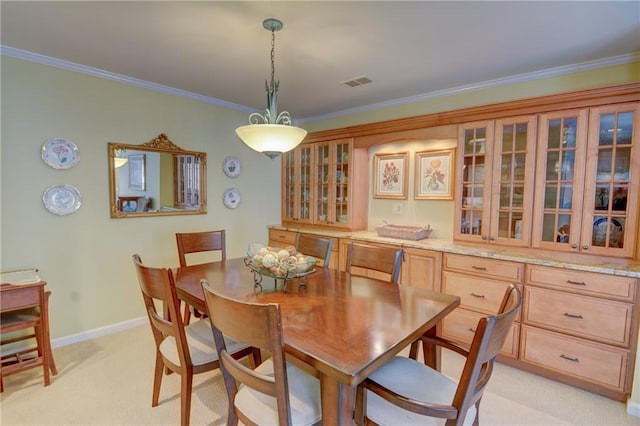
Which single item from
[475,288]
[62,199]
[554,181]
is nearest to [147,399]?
[62,199]

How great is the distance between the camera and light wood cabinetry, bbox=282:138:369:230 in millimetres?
3822

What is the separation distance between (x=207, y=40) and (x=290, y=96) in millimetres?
1319

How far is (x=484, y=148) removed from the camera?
287cm

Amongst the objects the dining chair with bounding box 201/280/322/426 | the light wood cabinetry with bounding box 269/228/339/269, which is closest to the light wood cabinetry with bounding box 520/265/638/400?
the dining chair with bounding box 201/280/322/426

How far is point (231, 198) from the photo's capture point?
3916 mm

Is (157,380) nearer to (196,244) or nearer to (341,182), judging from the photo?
(196,244)

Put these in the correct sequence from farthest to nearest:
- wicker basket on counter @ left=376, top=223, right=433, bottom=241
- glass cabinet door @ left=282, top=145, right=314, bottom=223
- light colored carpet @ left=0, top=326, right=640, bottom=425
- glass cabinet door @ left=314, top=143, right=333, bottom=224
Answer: glass cabinet door @ left=282, top=145, right=314, bottom=223 → glass cabinet door @ left=314, top=143, right=333, bottom=224 → wicker basket on counter @ left=376, top=223, right=433, bottom=241 → light colored carpet @ left=0, top=326, right=640, bottom=425

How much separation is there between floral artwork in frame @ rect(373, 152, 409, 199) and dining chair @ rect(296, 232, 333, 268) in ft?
4.51

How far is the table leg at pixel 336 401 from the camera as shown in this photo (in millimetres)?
1175

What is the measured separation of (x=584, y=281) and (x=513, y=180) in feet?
3.04

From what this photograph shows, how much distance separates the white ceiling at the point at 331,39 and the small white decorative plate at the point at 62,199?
41.5 inches

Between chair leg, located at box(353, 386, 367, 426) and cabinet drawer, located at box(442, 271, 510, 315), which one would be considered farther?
cabinet drawer, located at box(442, 271, 510, 315)

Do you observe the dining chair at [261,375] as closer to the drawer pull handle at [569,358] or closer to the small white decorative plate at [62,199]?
the drawer pull handle at [569,358]

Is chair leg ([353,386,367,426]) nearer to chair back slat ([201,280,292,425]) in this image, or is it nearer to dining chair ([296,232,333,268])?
chair back slat ([201,280,292,425])
